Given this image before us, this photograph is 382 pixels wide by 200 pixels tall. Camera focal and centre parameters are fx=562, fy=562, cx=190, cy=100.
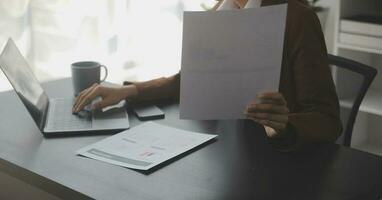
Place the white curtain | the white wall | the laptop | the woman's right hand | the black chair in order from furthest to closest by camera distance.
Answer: the white wall < the white curtain < the black chair < the woman's right hand < the laptop

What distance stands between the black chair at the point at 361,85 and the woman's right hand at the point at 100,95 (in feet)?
2.11

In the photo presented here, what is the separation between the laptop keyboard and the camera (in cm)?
138

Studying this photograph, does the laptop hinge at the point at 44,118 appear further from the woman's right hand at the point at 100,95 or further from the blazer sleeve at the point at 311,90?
the blazer sleeve at the point at 311,90

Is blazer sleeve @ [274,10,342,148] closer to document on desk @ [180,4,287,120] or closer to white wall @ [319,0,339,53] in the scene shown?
document on desk @ [180,4,287,120]

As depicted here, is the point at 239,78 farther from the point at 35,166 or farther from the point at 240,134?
the point at 35,166

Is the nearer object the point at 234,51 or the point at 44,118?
the point at 234,51

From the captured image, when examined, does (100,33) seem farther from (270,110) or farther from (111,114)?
(270,110)

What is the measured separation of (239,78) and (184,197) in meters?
0.32

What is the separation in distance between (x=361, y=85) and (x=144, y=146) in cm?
74

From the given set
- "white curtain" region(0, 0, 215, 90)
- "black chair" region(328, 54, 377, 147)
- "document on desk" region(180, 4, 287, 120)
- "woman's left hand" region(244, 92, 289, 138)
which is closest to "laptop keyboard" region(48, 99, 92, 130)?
"document on desk" region(180, 4, 287, 120)

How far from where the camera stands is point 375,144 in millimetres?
2844

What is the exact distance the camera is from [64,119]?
1440mm

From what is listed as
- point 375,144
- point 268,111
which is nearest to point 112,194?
point 268,111

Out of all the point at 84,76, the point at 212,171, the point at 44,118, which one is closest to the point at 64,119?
the point at 44,118
